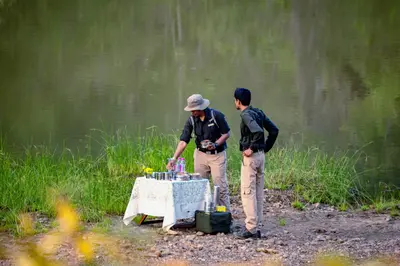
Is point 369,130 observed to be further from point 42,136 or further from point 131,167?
point 131,167

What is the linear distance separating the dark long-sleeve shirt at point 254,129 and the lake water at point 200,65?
10558mm

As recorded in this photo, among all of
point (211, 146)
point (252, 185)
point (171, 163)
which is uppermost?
point (211, 146)

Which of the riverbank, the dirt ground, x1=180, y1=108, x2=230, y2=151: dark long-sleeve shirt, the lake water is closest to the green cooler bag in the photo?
the dirt ground

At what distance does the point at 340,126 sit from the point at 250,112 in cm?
1503

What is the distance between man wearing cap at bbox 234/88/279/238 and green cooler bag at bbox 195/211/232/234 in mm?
231

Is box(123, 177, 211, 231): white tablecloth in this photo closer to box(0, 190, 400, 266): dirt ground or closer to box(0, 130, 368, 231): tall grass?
box(0, 190, 400, 266): dirt ground

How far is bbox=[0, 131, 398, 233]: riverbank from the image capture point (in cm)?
877

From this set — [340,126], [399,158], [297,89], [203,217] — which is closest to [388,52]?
[297,89]

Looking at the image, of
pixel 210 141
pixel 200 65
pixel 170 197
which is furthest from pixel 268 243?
pixel 200 65

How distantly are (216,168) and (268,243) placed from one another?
0.93m

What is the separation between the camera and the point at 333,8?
31.5m

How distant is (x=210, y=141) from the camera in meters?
7.64

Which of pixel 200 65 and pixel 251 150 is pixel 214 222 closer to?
pixel 251 150

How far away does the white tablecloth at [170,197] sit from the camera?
7.45 metres
